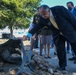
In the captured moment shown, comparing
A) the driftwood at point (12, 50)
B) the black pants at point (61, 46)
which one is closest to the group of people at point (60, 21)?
the black pants at point (61, 46)

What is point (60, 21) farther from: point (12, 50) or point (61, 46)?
point (12, 50)

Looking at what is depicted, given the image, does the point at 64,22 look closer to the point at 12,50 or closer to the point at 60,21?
the point at 60,21

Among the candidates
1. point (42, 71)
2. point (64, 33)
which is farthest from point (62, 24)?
point (42, 71)

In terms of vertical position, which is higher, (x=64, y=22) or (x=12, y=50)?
(x=64, y=22)

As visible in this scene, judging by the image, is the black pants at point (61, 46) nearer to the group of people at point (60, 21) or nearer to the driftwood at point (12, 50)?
the group of people at point (60, 21)

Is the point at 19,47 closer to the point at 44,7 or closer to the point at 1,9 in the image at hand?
the point at 44,7

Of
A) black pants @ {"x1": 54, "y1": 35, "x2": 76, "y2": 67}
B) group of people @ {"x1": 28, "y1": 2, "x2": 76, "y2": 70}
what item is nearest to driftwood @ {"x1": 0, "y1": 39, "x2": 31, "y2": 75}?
group of people @ {"x1": 28, "y1": 2, "x2": 76, "y2": 70}

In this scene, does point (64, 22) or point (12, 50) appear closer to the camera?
point (64, 22)

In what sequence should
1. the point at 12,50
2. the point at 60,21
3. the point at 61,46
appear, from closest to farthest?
1. the point at 60,21
2. the point at 61,46
3. the point at 12,50

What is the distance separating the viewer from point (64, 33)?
7.94 metres

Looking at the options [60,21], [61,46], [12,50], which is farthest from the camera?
[12,50]

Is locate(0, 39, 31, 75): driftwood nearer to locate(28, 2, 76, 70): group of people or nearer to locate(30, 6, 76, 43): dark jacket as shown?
locate(28, 2, 76, 70): group of people

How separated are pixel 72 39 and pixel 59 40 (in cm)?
52

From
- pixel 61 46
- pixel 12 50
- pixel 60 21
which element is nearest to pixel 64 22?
pixel 60 21
